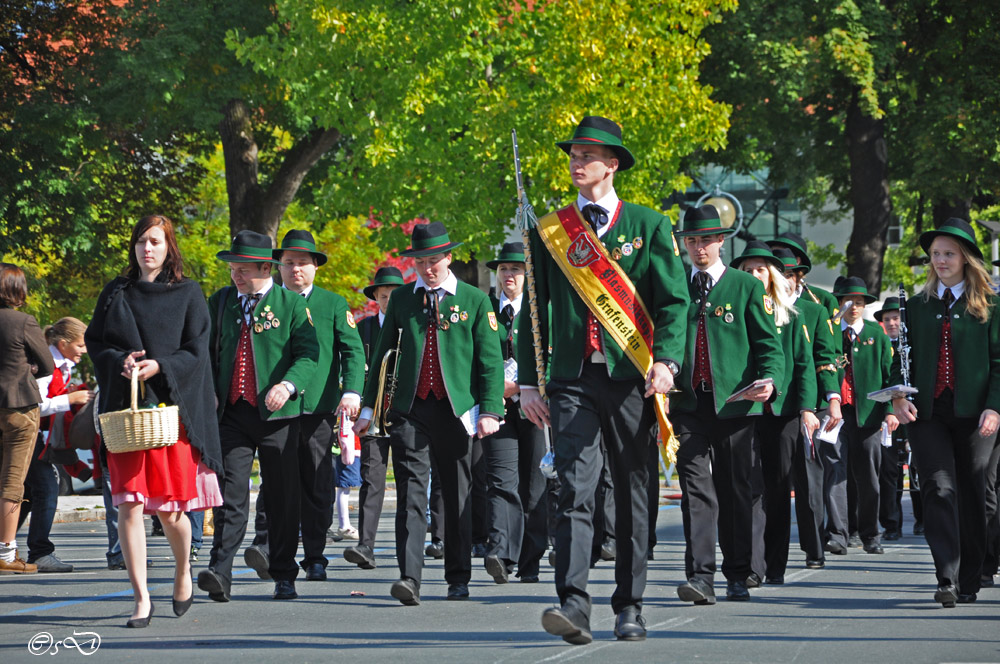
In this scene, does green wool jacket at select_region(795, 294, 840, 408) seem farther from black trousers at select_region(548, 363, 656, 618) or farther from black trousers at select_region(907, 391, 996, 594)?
→ black trousers at select_region(548, 363, 656, 618)

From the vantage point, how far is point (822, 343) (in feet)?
36.3

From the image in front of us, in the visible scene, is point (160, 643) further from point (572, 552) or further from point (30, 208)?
point (30, 208)

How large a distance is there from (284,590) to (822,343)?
427 cm

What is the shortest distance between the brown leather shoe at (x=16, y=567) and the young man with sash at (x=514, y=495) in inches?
137

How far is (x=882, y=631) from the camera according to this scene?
7.64m

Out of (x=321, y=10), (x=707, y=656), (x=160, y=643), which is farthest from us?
(x=321, y=10)

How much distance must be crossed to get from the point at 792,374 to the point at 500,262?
2.57 metres

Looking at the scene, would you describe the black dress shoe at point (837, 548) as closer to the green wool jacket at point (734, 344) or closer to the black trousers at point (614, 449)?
the green wool jacket at point (734, 344)

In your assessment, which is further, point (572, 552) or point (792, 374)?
point (792, 374)

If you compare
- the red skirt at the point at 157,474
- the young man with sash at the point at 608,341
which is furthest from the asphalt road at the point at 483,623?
the red skirt at the point at 157,474

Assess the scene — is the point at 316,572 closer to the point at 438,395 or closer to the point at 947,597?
the point at 438,395

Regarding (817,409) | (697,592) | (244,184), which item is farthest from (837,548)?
(244,184)

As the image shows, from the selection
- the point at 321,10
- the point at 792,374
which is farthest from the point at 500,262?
the point at 321,10

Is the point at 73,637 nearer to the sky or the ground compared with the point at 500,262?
nearer to the ground
